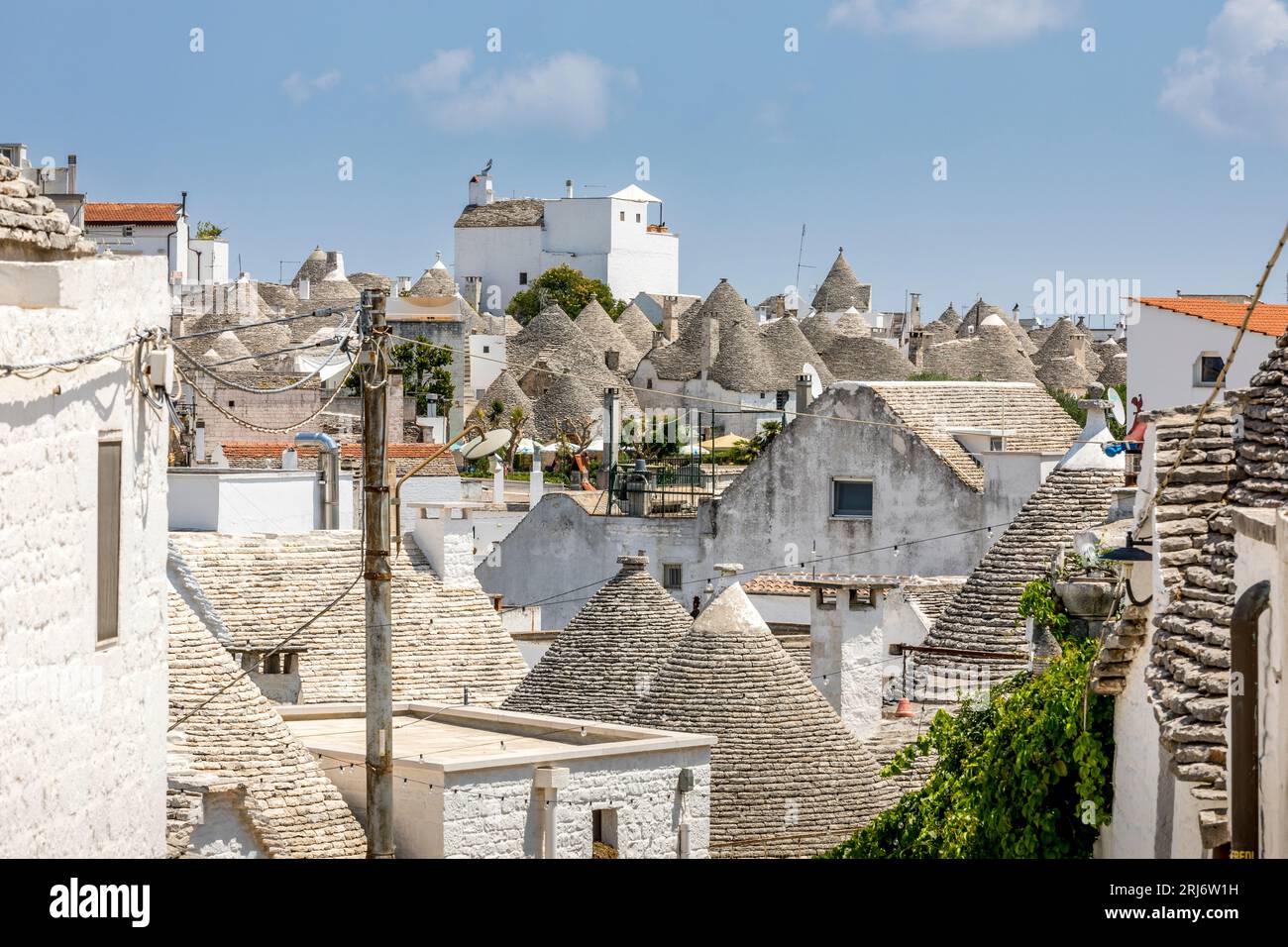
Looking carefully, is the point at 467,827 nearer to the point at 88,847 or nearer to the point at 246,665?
the point at 246,665

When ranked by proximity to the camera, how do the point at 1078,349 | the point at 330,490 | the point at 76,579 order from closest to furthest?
1. the point at 76,579
2. the point at 330,490
3. the point at 1078,349

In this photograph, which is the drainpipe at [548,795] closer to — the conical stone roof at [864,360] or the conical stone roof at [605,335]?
the conical stone roof at [864,360]

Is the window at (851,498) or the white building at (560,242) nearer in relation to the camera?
the window at (851,498)

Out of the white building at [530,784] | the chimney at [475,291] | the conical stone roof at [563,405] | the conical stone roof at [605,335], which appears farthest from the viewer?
the chimney at [475,291]

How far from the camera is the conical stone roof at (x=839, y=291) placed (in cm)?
12431

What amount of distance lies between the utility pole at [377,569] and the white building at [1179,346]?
1358 cm

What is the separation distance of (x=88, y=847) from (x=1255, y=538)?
16.2 ft

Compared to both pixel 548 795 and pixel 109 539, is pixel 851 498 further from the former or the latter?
pixel 109 539

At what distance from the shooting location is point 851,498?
1405 inches

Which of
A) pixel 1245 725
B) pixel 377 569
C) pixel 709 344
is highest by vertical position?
pixel 709 344

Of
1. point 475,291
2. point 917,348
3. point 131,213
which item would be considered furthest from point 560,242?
point 131,213

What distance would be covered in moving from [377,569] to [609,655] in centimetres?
973

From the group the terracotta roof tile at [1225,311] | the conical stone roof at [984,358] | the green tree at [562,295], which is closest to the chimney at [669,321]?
the green tree at [562,295]
